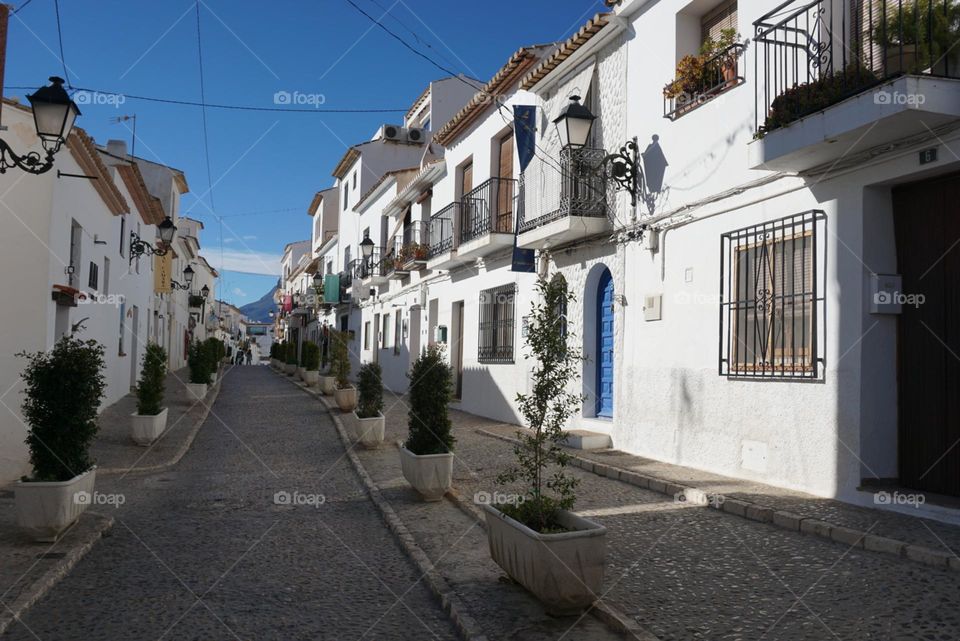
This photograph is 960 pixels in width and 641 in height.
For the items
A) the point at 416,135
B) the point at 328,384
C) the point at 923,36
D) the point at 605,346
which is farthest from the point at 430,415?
the point at 416,135

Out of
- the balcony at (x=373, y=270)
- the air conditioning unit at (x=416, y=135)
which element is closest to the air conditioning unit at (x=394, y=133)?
the air conditioning unit at (x=416, y=135)

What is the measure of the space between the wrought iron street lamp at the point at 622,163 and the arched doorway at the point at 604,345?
5.12ft

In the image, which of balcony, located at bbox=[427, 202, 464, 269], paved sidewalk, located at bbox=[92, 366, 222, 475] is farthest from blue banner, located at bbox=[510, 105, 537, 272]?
paved sidewalk, located at bbox=[92, 366, 222, 475]

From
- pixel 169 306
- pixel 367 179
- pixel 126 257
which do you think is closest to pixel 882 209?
pixel 126 257

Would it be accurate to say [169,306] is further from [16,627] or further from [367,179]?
[16,627]

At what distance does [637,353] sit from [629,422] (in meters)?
0.96

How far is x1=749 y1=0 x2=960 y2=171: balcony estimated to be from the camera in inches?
229

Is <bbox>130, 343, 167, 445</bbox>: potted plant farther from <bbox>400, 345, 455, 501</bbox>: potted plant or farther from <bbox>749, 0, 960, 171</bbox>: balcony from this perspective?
<bbox>749, 0, 960, 171</bbox>: balcony

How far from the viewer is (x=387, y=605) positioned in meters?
4.88

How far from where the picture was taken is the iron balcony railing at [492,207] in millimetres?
15062

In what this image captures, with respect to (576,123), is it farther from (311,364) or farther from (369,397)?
(311,364)

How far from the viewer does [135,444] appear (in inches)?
476

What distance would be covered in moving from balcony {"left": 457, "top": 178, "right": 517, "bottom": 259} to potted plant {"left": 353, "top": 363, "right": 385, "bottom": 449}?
12.1 ft

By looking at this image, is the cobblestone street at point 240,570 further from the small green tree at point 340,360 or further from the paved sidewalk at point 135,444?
the small green tree at point 340,360
